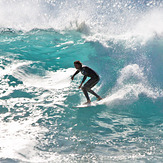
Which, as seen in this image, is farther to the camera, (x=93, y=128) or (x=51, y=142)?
(x=93, y=128)

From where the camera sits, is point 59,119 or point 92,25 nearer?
point 59,119

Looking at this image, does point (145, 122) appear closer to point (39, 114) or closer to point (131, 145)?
point (131, 145)

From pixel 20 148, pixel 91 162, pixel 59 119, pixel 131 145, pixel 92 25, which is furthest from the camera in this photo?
pixel 92 25

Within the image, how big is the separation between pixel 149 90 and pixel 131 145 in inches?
146

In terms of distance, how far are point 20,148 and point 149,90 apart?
5.35 metres

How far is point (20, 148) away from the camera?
4426mm

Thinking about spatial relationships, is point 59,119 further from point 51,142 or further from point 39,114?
point 51,142

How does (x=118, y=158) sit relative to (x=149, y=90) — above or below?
below

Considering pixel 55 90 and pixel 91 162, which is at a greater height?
pixel 55 90

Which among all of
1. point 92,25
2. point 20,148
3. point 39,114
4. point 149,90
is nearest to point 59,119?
point 39,114

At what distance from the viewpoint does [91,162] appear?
13.1ft

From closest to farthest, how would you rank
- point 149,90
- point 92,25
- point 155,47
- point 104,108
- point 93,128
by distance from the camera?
point 93,128, point 104,108, point 149,90, point 155,47, point 92,25

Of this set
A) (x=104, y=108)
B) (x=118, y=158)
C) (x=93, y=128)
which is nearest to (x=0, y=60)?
(x=104, y=108)

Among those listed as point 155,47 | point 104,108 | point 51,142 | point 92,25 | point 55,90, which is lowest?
point 51,142
